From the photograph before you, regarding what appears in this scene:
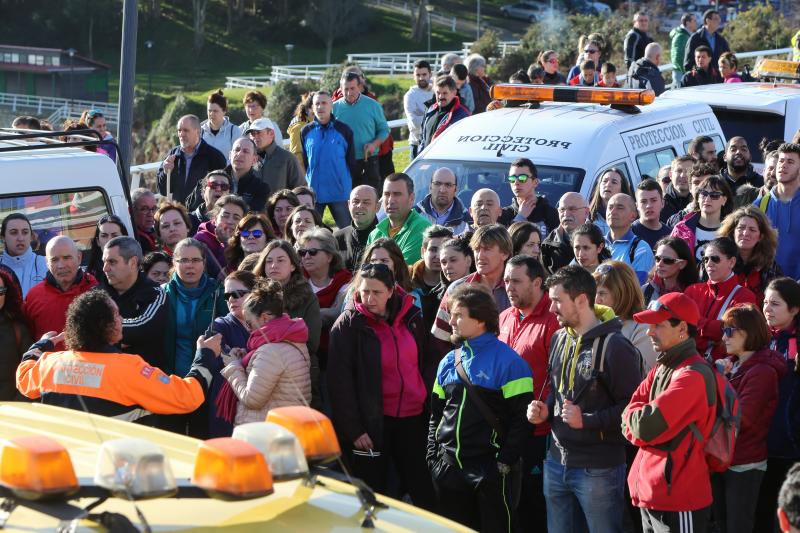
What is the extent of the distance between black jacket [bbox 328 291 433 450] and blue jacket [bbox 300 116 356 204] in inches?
205

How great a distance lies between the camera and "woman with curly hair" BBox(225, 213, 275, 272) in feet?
27.3

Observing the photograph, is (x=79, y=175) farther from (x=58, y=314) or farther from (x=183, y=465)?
(x=183, y=465)

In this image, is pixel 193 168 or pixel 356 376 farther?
pixel 193 168

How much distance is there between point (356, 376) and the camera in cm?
675

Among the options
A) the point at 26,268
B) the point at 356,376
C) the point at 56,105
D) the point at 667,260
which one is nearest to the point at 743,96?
the point at 667,260

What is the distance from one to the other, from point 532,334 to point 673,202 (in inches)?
149

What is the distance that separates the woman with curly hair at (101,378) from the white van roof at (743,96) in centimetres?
860

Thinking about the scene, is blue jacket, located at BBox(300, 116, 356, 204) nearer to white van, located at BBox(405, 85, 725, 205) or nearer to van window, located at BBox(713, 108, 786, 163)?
white van, located at BBox(405, 85, 725, 205)

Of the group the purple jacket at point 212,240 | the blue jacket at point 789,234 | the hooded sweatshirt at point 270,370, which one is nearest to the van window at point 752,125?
the blue jacket at point 789,234

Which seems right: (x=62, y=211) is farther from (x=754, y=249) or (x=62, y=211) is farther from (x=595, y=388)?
(x=754, y=249)

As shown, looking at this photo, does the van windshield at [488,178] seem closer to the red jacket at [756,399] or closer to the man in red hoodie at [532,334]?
the man in red hoodie at [532,334]

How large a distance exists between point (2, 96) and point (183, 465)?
171ft

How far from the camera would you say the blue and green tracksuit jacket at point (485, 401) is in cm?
615

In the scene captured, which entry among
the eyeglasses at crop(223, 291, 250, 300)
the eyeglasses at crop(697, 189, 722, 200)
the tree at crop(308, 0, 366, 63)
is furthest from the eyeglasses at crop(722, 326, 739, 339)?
the tree at crop(308, 0, 366, 63)
